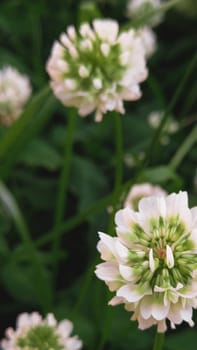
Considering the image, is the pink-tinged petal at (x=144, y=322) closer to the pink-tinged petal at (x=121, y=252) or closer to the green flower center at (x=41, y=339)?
the pink-tinged petal at (x=121, y=252)

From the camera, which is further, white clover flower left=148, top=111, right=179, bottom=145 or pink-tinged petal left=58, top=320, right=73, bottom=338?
white clover flower left=148, top=111, right=179, bottom=145

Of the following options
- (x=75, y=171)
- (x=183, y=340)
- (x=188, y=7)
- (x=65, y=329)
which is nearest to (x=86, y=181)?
(x=75, y=171)

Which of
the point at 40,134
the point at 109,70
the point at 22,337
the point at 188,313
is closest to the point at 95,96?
the point at 109,70

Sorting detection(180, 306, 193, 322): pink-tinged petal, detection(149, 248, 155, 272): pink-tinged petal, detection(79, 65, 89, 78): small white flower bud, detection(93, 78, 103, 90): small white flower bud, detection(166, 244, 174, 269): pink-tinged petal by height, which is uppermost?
detection(79, 65, 89, 78): small white flower bud

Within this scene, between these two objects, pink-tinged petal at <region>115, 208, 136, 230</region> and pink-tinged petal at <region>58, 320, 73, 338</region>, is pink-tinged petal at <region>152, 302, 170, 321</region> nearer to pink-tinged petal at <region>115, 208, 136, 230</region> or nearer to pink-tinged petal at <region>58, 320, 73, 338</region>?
pink-tinged petal at <region>115, 208, 136, 230</region>

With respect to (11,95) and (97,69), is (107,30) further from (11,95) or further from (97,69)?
(11,95)

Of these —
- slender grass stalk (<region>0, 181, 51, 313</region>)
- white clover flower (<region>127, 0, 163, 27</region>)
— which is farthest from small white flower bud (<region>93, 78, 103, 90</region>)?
white clover flower (<region>127, 0, 163, 27</region>)

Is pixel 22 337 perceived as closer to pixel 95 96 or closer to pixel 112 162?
pixel 95 96

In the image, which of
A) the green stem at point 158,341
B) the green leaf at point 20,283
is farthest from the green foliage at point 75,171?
the green stem at point 158,341
